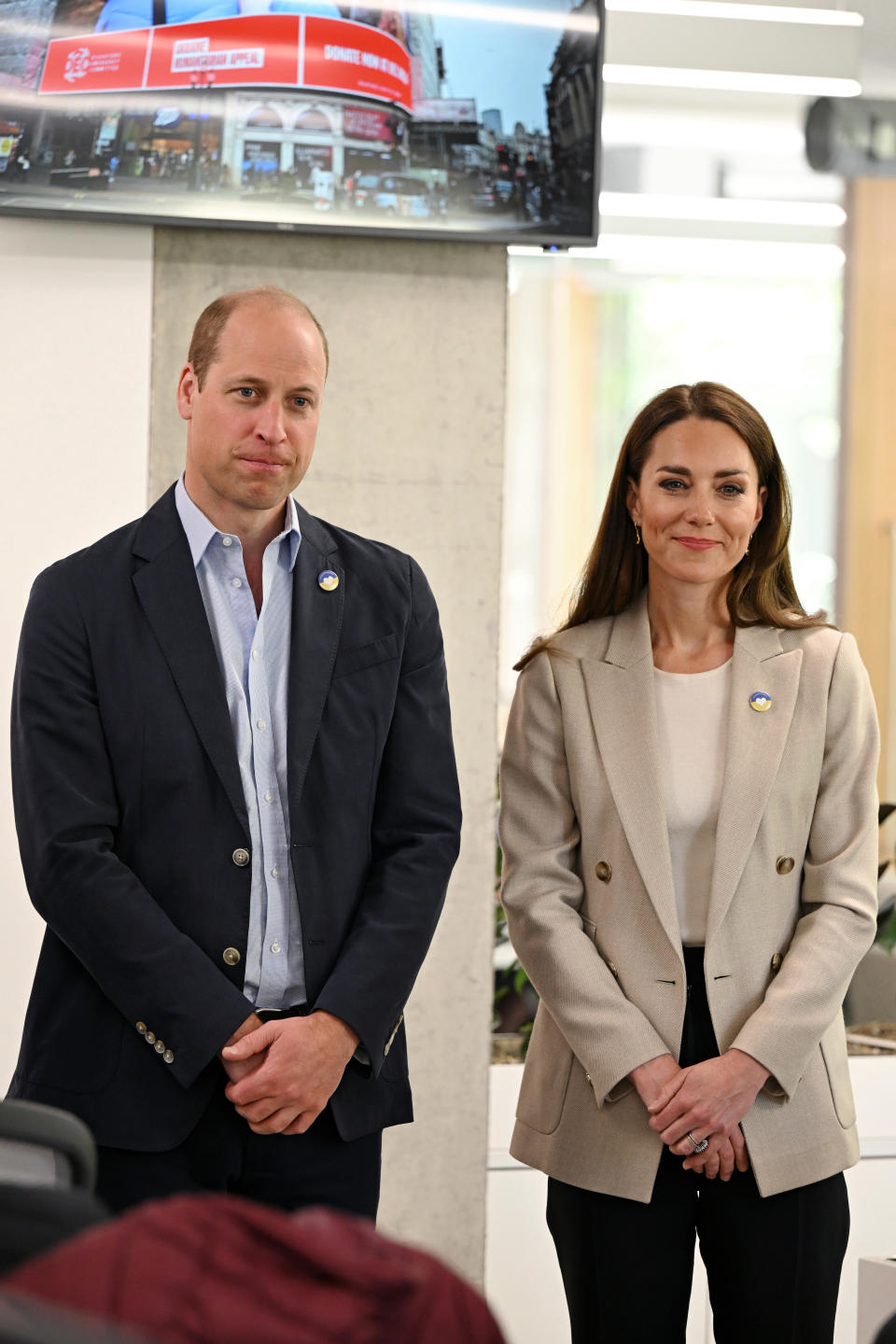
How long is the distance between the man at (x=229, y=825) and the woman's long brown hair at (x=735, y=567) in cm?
40

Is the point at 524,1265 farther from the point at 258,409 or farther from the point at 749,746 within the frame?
the point at 258,409

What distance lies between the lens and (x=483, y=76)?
2.86 meters

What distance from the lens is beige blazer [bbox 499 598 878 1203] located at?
2.10 m

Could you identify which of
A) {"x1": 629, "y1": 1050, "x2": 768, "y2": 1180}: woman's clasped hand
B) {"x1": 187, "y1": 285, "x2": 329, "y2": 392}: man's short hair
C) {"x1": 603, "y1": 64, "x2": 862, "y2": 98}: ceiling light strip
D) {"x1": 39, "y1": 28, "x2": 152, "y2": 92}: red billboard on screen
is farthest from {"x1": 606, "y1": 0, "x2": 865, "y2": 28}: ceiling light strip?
{"x1": 629, "y1": 1050, "x2": 768, "y2": 1180}: woman's clasped hand

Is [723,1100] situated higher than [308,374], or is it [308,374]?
[308,374]

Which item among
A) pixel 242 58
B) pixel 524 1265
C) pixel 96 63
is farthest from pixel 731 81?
pixel 524 1265

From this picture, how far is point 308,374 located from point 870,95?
2.01 m

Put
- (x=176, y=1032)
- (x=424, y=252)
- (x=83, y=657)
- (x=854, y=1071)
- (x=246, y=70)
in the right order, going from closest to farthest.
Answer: (x=176, y=1032)
(x=83, y=657)
(x=246, y=70)
(x=424, y=252)
(x=854, y=1071)

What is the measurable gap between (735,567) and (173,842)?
3.30 ft

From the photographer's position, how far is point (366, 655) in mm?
2145

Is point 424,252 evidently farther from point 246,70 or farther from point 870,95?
point 870,95

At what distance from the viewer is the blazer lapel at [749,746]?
2.11m

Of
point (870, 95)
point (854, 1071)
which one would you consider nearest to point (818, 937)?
point (854, 1071)

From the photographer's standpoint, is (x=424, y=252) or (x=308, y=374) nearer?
(x=308, y=374)
